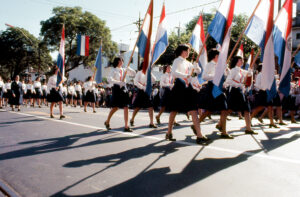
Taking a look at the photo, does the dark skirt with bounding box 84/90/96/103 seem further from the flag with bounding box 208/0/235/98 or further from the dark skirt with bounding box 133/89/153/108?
the flag with bounding box 208/0/235/98

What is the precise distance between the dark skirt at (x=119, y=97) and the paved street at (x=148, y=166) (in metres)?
1.09

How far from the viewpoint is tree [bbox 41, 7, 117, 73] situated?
38.8 metres

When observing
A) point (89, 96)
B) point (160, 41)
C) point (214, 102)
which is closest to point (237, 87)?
point (214, 102)

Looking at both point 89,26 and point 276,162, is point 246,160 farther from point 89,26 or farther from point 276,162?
point 89,26

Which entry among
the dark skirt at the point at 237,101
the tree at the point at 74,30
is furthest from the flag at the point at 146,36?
the tree at the point at 74,30

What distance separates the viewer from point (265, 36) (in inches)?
221

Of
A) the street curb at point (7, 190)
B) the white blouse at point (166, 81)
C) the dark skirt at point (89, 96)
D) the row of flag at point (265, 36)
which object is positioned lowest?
the street curb at point (7, 190)

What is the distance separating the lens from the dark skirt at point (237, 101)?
629cm

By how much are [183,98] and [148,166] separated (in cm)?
185

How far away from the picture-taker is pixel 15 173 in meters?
3.59

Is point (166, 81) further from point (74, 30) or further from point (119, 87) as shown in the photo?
point (74, 30)

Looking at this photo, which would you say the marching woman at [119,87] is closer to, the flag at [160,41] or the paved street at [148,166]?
the flag at [160,41]

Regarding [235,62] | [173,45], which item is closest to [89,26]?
[173,45]

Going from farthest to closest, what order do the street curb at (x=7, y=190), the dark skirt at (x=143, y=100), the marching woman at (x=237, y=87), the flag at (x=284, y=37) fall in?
the dark skirt at (x=143, y=100)
the marching woman at (x=237, y=87)
the flag at (x=284, y=37)
the street curb at (x=7, y=190)
